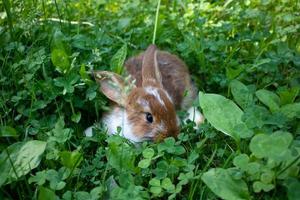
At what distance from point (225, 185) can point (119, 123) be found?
61.1 inches

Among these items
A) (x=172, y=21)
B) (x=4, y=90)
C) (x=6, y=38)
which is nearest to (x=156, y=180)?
(x=4, y=90)

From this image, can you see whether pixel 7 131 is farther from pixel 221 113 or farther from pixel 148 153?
pixel 221 113

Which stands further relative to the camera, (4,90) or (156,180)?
(4,90)

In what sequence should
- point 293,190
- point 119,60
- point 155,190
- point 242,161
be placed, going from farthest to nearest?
point 119,60
point 155,190
point 242,161
point 293,190

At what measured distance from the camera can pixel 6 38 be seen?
4.29 m

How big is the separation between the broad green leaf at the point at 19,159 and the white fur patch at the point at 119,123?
89cm

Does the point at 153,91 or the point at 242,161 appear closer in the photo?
the point at 242,161

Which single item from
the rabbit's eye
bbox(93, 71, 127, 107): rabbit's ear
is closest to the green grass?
bbox(93, 71, 127, 107): rabbit's ear

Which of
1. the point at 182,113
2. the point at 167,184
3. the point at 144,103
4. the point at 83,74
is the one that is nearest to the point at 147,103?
the point at 144,103

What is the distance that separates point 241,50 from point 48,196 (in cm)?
254

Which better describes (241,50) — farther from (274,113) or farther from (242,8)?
(274,113)

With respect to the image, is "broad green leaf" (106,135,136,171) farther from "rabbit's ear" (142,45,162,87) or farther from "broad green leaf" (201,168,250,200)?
"rabbit's ear" (142,45,162,87)

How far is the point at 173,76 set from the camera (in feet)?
14.5

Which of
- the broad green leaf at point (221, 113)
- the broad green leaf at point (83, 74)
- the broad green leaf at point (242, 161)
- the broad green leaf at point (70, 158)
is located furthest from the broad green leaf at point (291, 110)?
the broad green leaf at point (83, 74)
